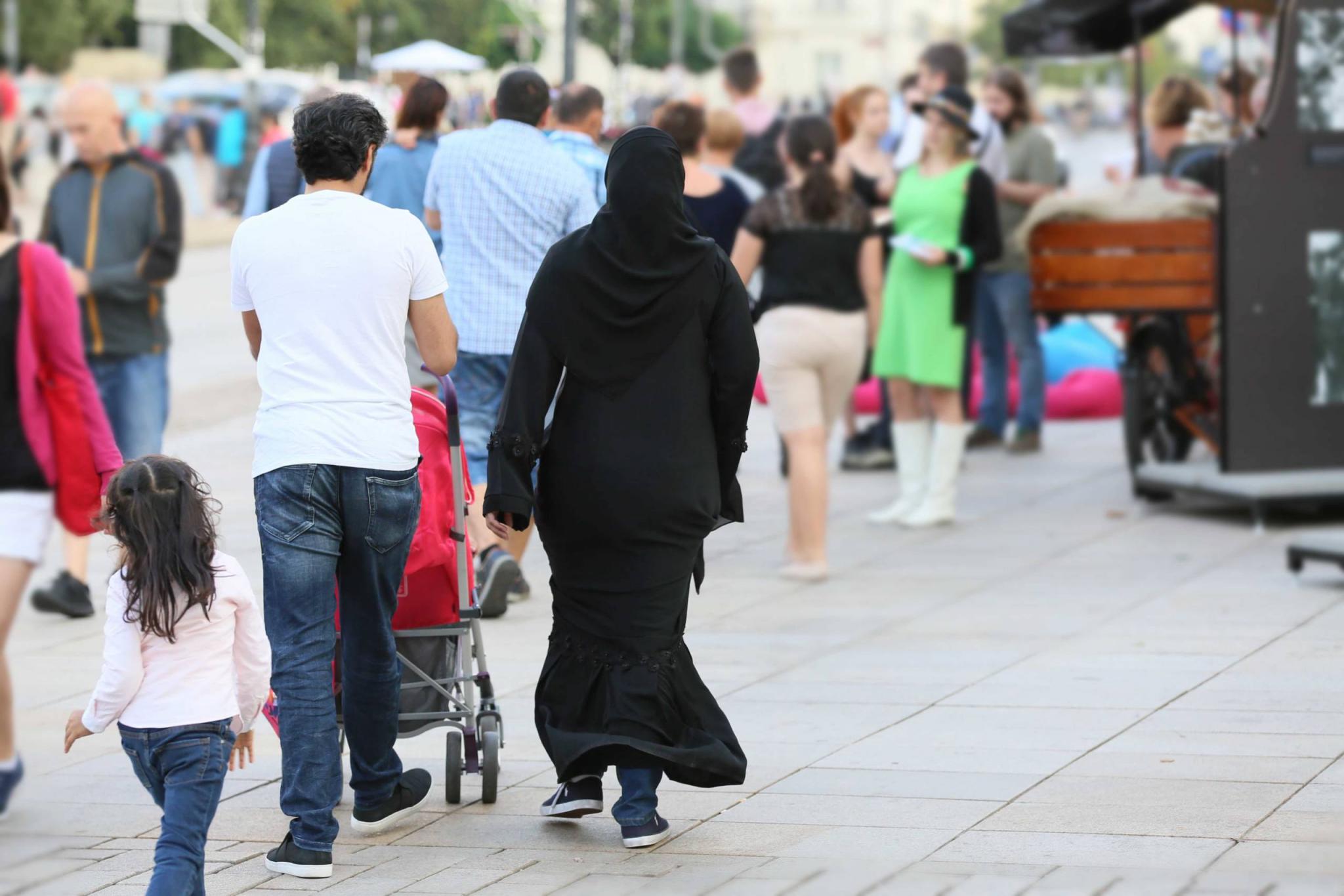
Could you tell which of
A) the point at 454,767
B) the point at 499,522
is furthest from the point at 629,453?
the point at 454,767

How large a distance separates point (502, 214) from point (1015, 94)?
5470 mm

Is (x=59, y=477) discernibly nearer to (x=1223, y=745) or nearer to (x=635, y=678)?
(x=635, y=678)

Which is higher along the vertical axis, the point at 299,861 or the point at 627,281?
the point at 627,281

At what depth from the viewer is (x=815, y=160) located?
947 centimetres

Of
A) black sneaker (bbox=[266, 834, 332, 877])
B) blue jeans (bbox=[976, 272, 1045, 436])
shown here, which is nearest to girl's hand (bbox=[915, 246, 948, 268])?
blue jeans (bbox=[976, 272, 1045, 436])

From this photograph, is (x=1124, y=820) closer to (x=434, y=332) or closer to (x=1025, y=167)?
(x=434, y=332)

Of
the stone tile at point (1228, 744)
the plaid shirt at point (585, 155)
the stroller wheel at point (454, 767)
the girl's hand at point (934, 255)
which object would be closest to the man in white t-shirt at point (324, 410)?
the stroller wheel at point (454, 767)

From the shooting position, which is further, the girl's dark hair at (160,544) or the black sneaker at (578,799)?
the black sneaker at (578,799)

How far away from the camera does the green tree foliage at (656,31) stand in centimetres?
3884

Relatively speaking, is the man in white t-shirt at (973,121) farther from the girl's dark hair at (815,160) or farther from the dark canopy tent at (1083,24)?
the girl's dark hair at (815,160)

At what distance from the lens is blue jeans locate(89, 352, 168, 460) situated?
30.8 ft

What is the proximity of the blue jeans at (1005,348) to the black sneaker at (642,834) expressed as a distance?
7.83 metres

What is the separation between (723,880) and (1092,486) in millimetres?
7219

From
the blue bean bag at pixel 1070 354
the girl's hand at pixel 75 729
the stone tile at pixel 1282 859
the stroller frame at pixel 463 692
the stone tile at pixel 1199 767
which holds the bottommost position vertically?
the blue bean bag at pixel 1070 354
